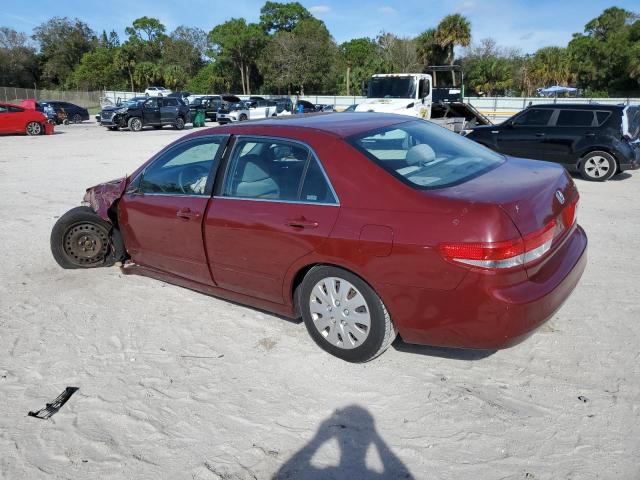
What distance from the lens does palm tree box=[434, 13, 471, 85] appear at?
46875 mm

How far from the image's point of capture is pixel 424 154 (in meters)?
3.62

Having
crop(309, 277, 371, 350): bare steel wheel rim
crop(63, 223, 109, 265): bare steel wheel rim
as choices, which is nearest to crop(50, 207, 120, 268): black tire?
crop(63, 223, 109, 265): bare steel wheel rim

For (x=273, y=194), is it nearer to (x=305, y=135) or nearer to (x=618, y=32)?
(x=305, y=135)

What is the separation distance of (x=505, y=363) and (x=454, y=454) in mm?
1035

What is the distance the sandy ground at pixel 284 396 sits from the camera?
2615 millimetres

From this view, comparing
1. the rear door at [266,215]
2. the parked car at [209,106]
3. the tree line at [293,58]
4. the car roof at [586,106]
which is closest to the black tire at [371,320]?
the rear door at [266,215]

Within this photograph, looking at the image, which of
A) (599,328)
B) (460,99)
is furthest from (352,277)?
(460,99)

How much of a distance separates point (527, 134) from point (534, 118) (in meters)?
0.40

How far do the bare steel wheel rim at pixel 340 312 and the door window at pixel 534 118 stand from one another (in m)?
8.98

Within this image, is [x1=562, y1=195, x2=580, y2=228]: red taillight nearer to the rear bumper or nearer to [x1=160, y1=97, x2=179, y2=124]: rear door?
the rear bumper

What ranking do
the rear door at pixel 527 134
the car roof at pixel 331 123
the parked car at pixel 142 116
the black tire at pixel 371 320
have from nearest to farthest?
the black tire at pixel 371 320 < the car roof at pixel 331 123 < the rear door at pixel 527 134 < the parked car at pixel 142 116

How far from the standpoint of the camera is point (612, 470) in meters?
2.48

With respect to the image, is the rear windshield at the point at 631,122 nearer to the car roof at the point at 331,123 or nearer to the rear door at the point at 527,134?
the rear door at the point at 527,134

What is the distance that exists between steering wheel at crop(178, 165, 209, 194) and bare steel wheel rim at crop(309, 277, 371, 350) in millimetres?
1411
